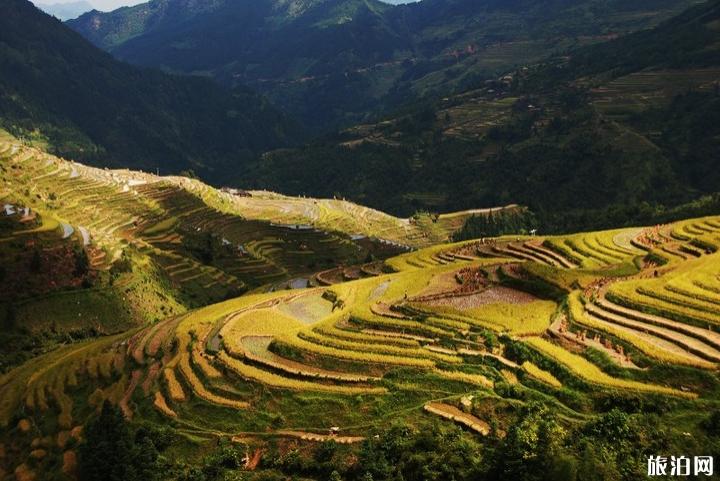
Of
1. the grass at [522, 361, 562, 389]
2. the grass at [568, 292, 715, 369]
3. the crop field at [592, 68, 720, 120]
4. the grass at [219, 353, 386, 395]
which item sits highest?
the crop field at [592, 68, 720, 120]

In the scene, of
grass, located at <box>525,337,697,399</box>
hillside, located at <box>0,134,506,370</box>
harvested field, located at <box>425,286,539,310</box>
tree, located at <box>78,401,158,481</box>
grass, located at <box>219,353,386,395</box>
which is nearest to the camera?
grass, located at <box>525,337,697,399</box>

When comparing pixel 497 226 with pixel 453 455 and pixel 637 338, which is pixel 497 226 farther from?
pixel 453 455

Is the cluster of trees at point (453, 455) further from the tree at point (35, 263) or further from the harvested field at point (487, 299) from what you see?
the tree at point (35, 263)

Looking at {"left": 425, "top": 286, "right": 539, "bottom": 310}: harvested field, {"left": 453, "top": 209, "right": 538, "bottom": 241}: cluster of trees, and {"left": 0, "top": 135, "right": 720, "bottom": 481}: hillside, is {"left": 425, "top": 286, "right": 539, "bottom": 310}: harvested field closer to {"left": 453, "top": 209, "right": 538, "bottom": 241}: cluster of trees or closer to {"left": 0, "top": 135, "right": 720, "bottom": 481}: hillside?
{"left": 0, "top": 135, "right": 720, "bottom": 481}: hillside

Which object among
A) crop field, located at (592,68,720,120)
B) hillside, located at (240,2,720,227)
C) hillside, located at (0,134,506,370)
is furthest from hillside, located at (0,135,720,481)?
crop field, located at (592,68,720,120)

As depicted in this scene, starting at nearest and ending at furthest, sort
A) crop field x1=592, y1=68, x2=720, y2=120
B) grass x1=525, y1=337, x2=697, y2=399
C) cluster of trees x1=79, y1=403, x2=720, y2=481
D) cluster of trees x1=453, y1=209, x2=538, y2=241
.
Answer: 1. cluster of trees x1=79, y1=403, x2=720, y2=481
2. grass x1=525, y1=337, x2=697, y2=399
3. cluster of trees x1=453, y1=209, x2=538, y2=241
4. crop field x1=592, y1=68, x2=720, y2=120

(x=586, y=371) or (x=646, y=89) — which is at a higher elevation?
(x=646, y=89)

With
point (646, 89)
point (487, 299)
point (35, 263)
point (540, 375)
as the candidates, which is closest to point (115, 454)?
point (540, 375)
